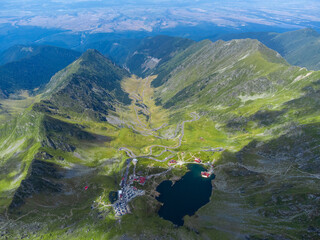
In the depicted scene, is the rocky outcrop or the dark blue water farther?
the rocky outcrop

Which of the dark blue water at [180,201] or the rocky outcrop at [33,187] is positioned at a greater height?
the rocky outcrop at [33,187]

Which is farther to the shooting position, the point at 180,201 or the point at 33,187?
the point at 180,201

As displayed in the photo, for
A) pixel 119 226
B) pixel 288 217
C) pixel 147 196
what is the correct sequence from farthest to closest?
pixel 147 196, pixel 119 226, pixel 288 217

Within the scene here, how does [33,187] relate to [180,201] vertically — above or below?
above

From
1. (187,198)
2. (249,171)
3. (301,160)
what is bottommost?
(187,198)

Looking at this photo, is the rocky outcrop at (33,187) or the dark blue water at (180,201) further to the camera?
the rocky outcrop at (33,187)

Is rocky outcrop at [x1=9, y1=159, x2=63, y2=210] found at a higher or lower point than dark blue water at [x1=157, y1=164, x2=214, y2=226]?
higher

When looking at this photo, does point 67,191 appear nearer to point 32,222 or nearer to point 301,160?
point 32,222

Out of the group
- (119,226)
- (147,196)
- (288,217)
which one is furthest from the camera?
(147,196)

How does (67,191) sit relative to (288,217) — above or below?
below

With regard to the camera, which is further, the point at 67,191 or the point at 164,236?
the point at 67,191

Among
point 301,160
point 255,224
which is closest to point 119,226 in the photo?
point 255,224
